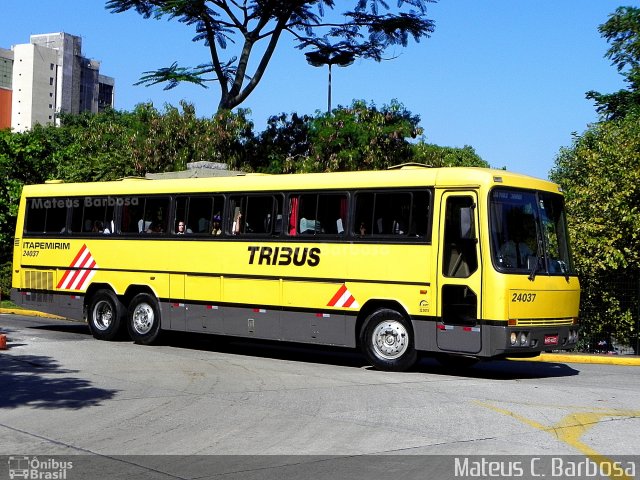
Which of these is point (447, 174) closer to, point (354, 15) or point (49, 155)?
point (354, 15)

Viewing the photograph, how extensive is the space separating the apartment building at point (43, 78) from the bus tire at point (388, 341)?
5431 inches

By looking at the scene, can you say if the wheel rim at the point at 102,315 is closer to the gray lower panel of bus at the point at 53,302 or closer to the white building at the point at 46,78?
the gray lower panel of bus at the point at 53,302

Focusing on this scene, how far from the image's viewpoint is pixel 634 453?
8.88 metres

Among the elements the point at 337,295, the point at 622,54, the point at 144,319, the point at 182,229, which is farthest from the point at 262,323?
the point at 622,54

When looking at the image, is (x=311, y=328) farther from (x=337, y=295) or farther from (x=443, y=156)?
(x=443, y=156)

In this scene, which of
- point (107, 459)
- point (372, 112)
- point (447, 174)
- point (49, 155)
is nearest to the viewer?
point (107, 459)

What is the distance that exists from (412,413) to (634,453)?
9.36 ft

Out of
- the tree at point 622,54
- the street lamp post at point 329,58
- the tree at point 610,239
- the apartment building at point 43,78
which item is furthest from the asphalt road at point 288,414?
the apartment building at point 43,78

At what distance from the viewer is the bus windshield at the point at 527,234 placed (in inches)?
573

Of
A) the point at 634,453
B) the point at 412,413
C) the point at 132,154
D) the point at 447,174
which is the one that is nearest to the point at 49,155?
the point at 132,154

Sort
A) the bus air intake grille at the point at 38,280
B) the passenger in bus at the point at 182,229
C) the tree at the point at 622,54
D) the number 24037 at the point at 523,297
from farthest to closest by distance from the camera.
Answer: the tree at the point at 622,54 → the bus air intake grille at the point at 38,280 → the passenger in bus at the point at 182,229 → the number 24037 at the point at 523,297

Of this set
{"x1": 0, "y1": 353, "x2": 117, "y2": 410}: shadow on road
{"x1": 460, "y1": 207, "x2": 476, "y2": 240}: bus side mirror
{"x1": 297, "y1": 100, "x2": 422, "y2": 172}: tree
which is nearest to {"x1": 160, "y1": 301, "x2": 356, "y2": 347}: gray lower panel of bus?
{"x1": 460, "y1": 207, "x2": 476, "y2": 240}: bus side mirror

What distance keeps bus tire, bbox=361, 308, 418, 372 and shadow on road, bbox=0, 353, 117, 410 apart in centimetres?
491

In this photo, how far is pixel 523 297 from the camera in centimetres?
1451
